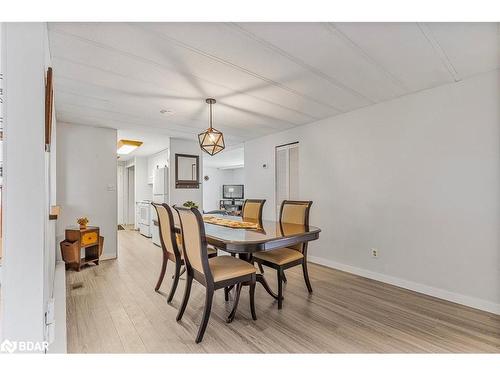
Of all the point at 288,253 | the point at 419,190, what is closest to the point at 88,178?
the point at 288,253

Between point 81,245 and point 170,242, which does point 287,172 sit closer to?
point 170,242

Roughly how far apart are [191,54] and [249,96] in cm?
101

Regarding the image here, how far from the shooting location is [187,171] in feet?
17.9

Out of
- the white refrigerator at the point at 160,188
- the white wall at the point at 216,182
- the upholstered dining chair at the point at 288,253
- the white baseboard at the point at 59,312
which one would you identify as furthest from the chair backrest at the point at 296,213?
the white wall at the point at 216,182

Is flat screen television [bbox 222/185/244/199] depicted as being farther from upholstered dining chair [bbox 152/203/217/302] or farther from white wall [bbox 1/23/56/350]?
white wall [bbox 1/23/56/350]

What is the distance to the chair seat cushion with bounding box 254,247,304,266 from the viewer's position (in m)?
2.48

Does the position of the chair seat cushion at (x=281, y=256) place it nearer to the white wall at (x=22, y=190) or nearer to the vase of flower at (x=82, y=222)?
the white wall at (x=22, y=190)

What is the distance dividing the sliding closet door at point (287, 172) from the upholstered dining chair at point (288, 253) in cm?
119

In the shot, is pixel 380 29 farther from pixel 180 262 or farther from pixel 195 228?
pixel 180 262

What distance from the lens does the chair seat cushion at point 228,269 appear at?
2.00 metres

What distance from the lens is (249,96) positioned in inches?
113

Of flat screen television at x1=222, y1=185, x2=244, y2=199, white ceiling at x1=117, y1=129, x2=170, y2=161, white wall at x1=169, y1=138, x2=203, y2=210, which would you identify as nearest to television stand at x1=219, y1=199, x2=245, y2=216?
flat screen television at x1=222, y1=185, x2=244, y2=199

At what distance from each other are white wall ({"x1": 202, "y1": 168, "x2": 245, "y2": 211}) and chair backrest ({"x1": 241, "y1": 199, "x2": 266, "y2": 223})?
24.4 ft
